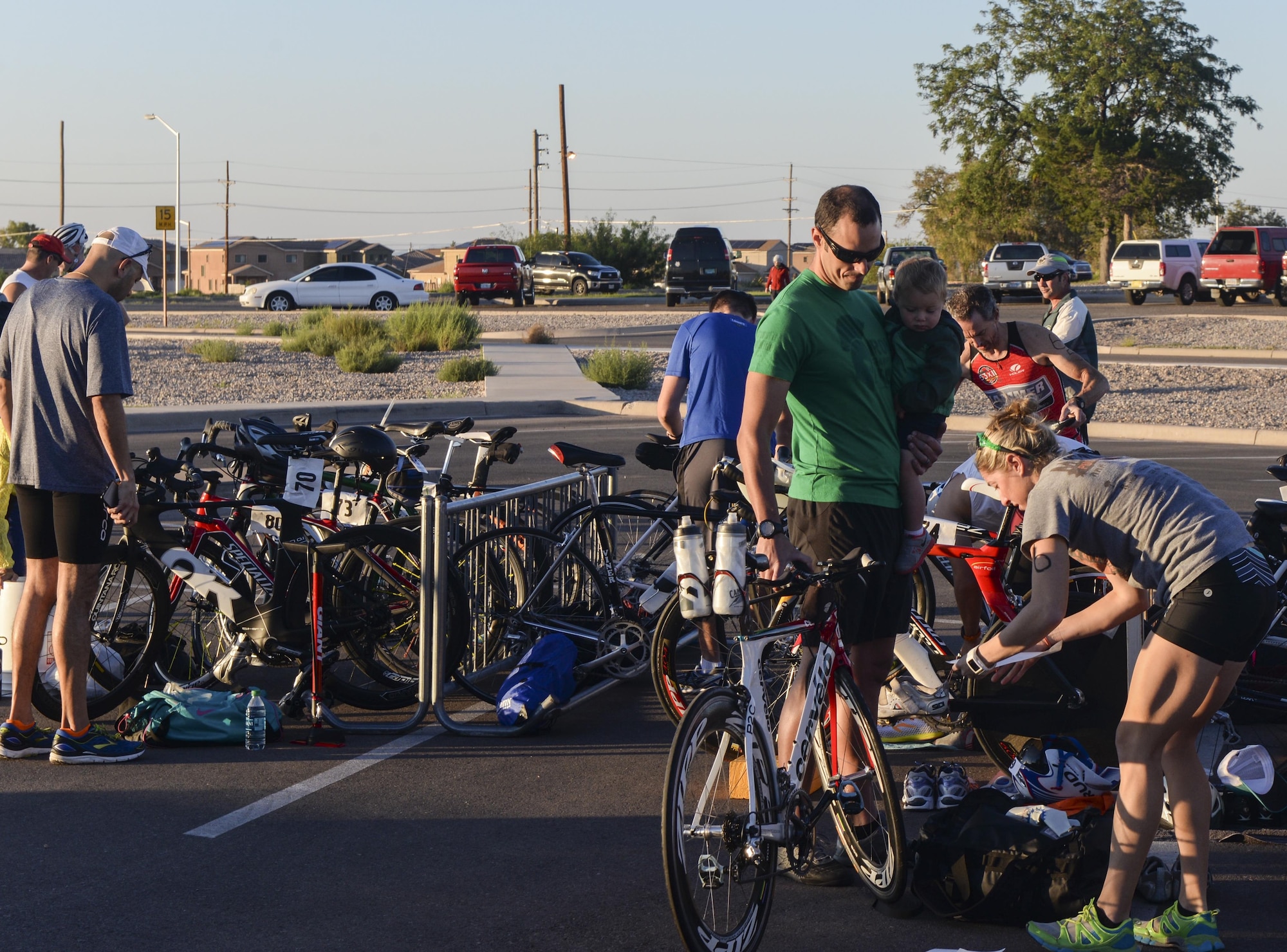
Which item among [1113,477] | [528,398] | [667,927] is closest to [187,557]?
[667,927]

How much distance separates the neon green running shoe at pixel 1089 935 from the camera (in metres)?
A: 3.97

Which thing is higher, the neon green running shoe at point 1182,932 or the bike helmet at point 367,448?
the bike helmet at point 367,448

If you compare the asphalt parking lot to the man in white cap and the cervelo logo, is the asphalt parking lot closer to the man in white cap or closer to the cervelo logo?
the man in white cap

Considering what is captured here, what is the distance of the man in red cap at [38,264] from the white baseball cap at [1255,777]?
5785 millimetres

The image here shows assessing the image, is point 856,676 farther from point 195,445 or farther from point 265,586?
point 195,445

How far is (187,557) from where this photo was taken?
635 centimetres

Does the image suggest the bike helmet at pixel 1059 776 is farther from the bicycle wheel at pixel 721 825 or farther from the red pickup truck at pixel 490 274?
the red pickup truck at pixel 490 274

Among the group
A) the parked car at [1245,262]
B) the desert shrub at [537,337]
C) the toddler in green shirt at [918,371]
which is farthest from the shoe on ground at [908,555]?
the parked car at [1245,262]

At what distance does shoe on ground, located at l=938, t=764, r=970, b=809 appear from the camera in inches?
203

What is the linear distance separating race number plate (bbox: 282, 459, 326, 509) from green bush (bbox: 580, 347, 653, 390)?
14990 mm

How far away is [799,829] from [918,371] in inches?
58.5

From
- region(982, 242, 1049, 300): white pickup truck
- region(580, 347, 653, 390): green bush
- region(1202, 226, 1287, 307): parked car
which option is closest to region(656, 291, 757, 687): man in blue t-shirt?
region(580, 347, 653, 390): green bush

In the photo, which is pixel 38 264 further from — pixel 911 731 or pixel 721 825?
pixel 721 825

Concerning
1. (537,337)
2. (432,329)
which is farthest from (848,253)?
(537,337)
